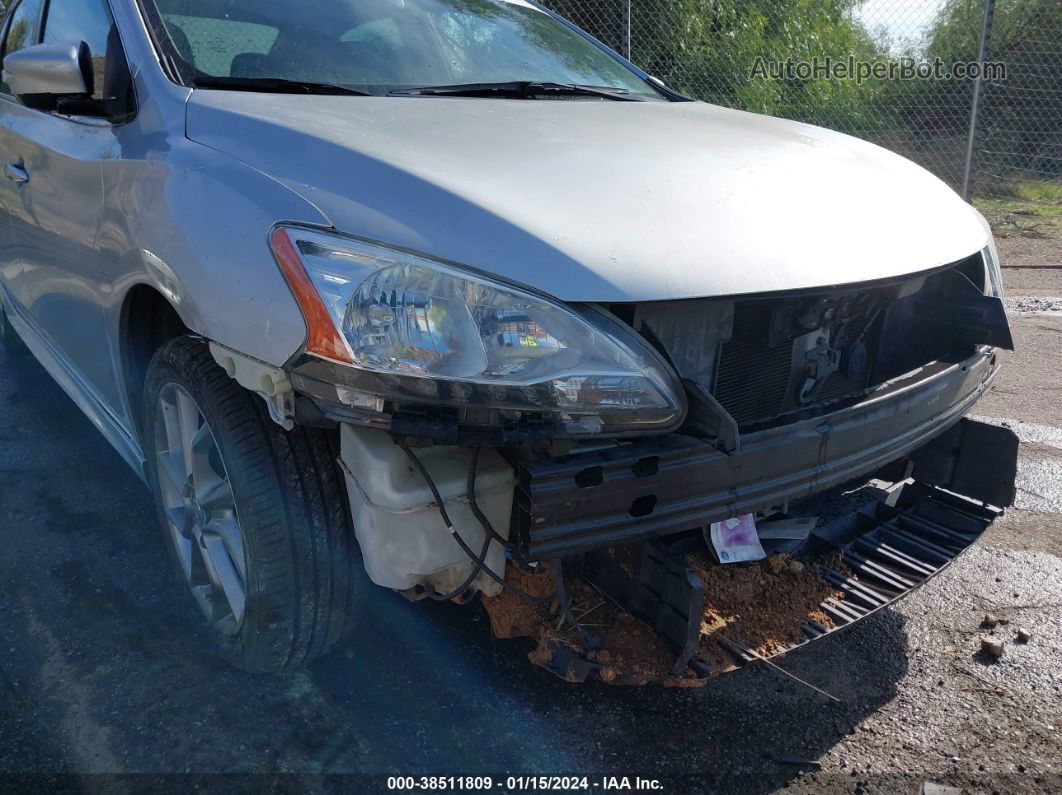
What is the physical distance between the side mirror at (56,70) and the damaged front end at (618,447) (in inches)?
44.9

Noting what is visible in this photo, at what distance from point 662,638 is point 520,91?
1746 millimetres

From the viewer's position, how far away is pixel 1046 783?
1.92 meters

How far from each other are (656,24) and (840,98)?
2.45 m

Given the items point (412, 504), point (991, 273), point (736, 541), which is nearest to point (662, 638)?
point (736, 541)

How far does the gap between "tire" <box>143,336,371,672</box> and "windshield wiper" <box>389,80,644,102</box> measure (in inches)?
39.7

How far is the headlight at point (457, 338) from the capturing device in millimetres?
1531

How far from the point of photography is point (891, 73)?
10.2 meters

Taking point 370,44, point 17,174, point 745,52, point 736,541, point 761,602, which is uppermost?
point 745,52

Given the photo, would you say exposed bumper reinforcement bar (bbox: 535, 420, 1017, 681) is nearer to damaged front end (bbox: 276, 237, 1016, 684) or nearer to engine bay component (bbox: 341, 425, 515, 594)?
damaged front end (bbox: 276, 237, 1016, 684)

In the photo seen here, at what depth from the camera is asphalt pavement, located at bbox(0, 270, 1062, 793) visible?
1941 millimetres

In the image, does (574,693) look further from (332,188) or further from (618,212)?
(332,188)

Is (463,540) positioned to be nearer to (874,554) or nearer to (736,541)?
(736,541)

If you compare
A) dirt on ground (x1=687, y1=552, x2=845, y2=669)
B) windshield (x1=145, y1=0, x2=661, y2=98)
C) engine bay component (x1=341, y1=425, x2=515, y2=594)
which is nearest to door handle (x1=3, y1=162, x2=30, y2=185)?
windshield (x1=145, y1=0, x2=661, y2=98)

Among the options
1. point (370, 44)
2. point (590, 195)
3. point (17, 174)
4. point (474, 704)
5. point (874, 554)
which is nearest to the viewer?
point (590, 195)
